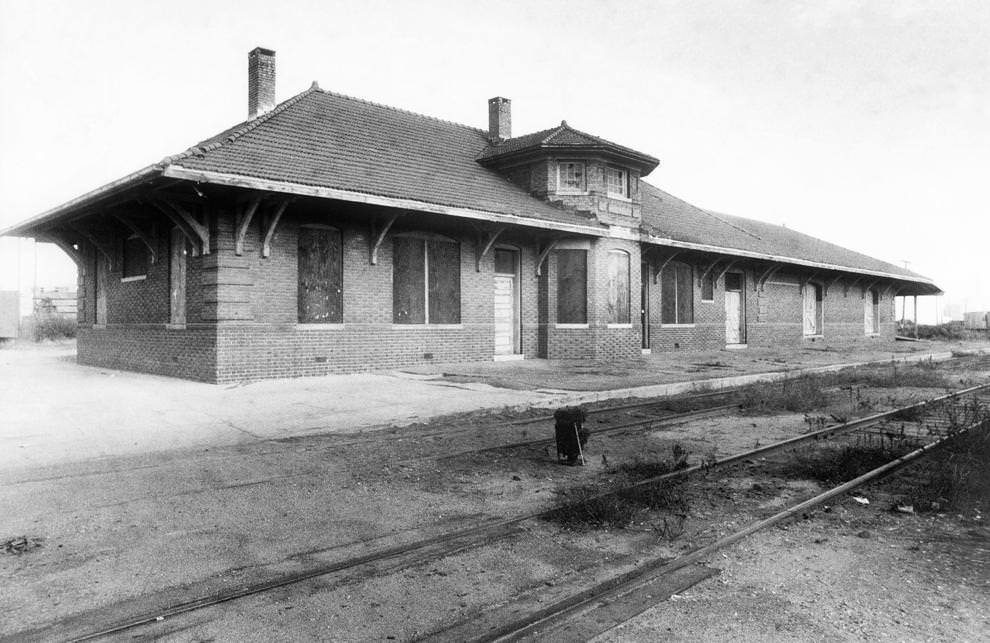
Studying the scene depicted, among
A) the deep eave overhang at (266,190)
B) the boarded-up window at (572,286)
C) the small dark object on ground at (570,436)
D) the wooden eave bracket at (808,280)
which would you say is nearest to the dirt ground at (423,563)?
the small dark object on ground at (570,436)

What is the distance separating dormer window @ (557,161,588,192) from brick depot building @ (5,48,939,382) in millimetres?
30

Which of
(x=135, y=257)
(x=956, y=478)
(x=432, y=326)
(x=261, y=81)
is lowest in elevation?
(x=956, y=478)

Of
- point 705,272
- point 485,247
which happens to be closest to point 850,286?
point 705,272

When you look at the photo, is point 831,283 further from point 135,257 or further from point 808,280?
point 135,257

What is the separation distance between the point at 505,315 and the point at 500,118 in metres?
7.35

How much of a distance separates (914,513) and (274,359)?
11.2 metres

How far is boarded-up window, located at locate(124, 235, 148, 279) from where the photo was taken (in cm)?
1541

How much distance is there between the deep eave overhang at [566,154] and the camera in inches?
722

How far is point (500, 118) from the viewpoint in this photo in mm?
21922

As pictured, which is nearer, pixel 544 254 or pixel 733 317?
pixel 544 254

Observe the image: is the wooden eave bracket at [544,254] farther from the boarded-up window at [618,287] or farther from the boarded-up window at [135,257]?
the boarded-up window at [135,257]

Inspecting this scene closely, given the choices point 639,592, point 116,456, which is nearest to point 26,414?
point 116,456

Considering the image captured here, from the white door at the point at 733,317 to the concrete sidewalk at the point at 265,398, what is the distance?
7461 millimetres

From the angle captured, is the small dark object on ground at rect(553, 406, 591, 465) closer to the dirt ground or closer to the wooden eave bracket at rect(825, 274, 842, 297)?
the dirt ground
